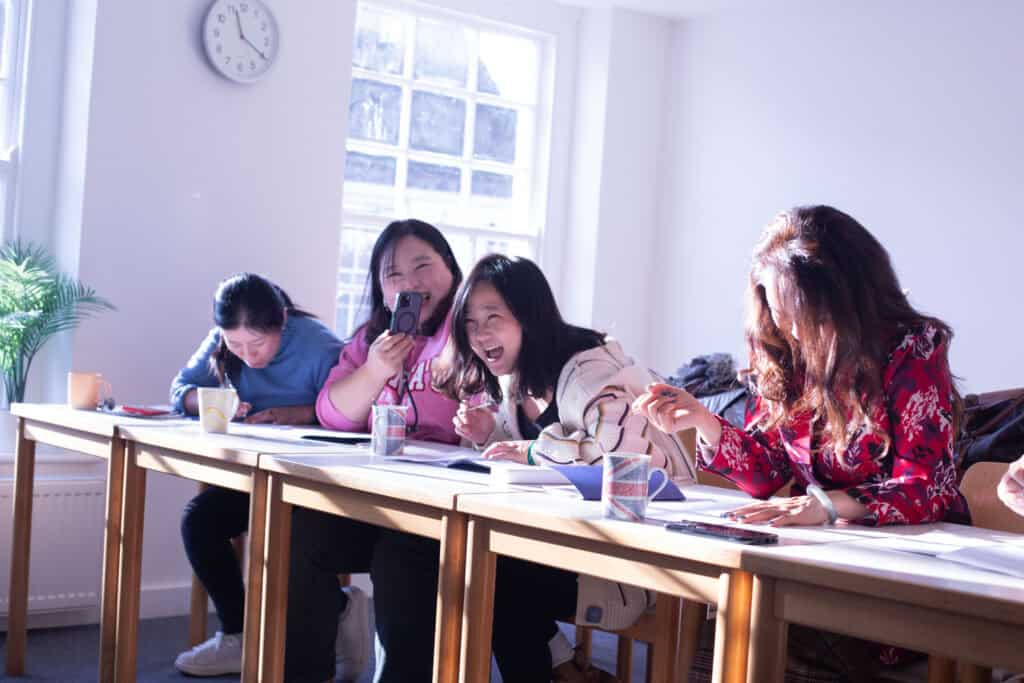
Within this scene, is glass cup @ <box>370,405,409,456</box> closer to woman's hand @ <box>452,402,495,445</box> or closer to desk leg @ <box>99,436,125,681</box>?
woman's hand @ <box>452,402,495,445</box>

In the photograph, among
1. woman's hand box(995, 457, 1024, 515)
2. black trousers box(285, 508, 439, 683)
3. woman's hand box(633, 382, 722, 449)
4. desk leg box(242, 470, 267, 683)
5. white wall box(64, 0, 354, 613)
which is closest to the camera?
woman's hand box(995, 457, 1024, 515)

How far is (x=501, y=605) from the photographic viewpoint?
234cm

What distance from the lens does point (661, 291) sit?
5.66 metres

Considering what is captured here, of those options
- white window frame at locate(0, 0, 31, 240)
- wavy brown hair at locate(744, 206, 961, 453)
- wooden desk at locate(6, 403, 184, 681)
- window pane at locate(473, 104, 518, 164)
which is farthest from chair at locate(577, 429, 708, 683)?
window pane at locate(473, 104, 518, 164)

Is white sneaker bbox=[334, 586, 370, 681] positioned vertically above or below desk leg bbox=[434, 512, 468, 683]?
below

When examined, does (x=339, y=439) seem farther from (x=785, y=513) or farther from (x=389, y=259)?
(x=785, y=513)

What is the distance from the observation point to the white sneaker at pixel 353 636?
322cm

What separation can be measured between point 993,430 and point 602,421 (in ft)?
6.47

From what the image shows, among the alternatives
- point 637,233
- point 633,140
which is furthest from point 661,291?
point 633,140

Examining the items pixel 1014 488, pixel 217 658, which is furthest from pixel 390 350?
pixel 1014 488

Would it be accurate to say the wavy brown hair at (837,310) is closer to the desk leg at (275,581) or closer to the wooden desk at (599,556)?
the wooden desk at (599,556)

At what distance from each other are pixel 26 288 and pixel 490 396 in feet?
5.86

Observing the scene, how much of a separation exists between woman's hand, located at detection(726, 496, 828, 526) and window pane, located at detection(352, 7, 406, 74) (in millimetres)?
Answer: 3522

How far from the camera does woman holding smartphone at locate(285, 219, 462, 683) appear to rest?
2.27 metres
